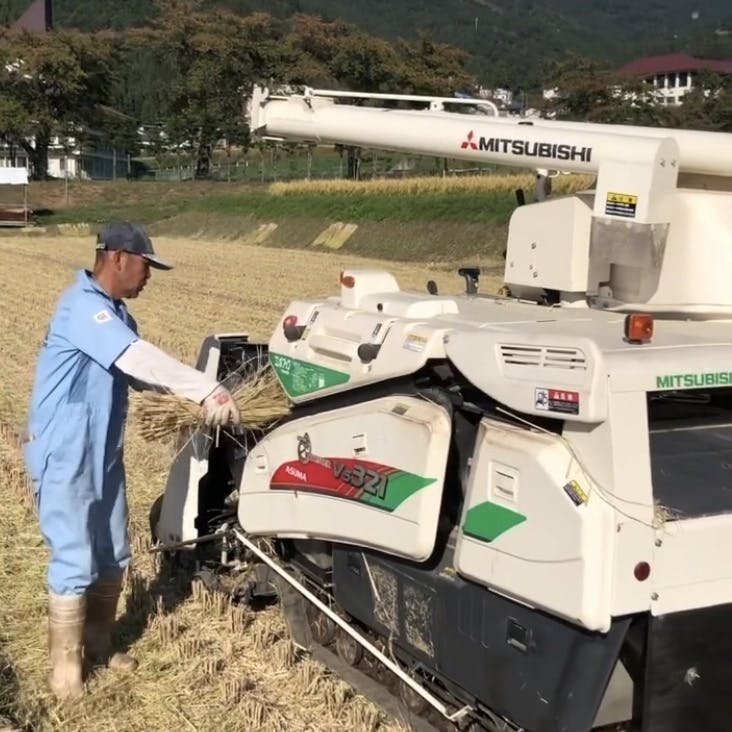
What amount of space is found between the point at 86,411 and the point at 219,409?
56cm

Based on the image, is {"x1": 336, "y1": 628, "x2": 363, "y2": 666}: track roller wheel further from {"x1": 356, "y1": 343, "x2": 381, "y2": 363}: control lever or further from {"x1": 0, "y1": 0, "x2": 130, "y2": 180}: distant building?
{"x1": 0, "y1": 0, "x2": 130, "y2": 180}: distant building

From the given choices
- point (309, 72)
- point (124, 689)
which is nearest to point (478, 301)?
point (124, 689)

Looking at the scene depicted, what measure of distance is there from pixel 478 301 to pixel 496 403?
4.36 feet

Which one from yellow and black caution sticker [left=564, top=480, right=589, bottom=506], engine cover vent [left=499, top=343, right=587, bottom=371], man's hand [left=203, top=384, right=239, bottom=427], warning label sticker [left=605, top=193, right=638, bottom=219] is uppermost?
warning label sticker [left=605, top=193, right=638, bottom=219]

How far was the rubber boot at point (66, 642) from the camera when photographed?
424 centimetres

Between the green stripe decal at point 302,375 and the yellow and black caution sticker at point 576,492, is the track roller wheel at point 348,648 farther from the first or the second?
the yellow and black caution sticker at point 576,492

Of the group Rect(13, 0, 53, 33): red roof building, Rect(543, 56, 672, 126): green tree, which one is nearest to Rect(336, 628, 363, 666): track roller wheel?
Rect(543, 56, 672, 126): green tree

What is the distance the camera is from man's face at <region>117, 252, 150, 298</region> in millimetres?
4289

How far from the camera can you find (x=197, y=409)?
434 cm

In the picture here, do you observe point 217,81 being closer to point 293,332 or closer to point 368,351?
point 293,332

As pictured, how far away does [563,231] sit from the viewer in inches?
174

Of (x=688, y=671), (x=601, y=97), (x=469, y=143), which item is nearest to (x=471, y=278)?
(x=469, y=143)

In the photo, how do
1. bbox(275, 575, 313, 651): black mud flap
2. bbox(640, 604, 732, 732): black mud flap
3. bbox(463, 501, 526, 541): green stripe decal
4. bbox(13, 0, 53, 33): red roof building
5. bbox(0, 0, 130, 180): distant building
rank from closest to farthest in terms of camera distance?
bbox(640, 604, 732, 732): black mud flap
bbox(463, 501, 526, 541): green stripe decal
bbox(275, 575, 313, 651): black mud flap
bbox(0, 0, 130, 180): distant building
bbox(13, 0, 53, 33): red roof building

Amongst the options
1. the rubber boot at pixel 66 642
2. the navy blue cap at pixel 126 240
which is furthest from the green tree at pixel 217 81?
the rubber boot at pixel 66 642
